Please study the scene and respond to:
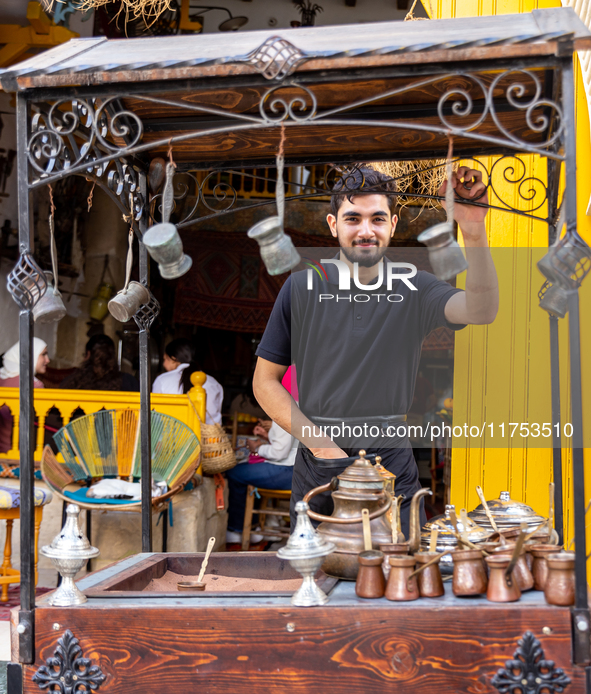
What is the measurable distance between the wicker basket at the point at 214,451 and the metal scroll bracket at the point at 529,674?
3590 mm

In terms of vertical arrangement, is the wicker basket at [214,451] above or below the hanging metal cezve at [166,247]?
below

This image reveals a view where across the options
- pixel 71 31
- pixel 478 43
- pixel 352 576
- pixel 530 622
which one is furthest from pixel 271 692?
pixel 71 31

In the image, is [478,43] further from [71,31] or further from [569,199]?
[71,31]

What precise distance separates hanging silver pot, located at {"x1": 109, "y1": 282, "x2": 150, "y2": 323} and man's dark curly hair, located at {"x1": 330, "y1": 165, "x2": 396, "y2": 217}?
2.78 feet

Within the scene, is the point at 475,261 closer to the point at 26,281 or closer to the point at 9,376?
the point at 26,281

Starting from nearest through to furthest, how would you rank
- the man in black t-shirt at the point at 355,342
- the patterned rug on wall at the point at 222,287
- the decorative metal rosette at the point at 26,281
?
the decorative metal rosette at the point at 26,281, the man in black t-shirt at the point at 355,342, the patterned rug on wall at the point at 222,287

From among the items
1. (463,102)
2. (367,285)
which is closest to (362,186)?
(367,285)

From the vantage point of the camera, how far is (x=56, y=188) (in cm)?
756

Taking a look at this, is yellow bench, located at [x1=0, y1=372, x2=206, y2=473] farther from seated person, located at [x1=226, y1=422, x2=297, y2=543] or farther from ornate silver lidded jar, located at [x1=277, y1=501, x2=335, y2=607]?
ornate silver lidded jar, located at [x1=277, y1=501, x2=335, y2=607]

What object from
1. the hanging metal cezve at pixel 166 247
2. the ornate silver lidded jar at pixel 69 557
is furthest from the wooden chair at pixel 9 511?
the hanging metal cezve at pixel 166 247

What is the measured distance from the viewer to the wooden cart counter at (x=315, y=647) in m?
1.74

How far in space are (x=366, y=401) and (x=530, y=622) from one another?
3.66 ft

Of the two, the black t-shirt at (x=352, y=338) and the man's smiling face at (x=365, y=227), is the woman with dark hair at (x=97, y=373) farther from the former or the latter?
the man's smiling face at (x=365, y=227)

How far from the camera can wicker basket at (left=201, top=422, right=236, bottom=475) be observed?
516 cm
